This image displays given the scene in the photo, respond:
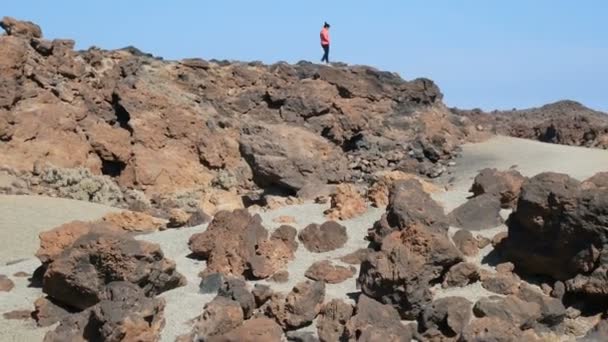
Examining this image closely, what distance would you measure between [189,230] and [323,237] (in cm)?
230

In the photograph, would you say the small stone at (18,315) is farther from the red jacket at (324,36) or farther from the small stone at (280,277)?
the red jacket at (324,36)

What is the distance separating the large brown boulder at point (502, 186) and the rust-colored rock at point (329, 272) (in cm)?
318

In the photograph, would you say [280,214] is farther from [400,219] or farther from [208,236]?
[400,219]

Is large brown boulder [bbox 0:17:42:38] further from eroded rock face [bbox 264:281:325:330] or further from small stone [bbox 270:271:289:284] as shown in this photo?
eroded rock face [bbox 264:281:325:330]

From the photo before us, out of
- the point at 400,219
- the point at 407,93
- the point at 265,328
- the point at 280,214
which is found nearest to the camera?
the point at 265,328

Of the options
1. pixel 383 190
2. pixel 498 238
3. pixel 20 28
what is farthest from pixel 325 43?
pixel 498 238

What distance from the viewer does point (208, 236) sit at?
1082 centimetres

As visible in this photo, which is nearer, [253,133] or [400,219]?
[400,219]

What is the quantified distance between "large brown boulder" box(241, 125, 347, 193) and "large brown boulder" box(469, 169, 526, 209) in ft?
20.6

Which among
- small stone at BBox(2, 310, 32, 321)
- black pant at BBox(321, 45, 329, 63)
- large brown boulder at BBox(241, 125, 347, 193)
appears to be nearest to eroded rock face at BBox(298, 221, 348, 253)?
small stone at BBox(2, 310, 32, 321)

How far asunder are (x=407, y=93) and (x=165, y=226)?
43.2 ft

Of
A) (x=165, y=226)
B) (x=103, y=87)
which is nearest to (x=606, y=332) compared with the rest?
(x=165, y=226)

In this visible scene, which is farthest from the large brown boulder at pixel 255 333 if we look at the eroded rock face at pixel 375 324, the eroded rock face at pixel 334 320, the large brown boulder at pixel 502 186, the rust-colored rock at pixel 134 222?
the rust-colored rock at pixel 134 222

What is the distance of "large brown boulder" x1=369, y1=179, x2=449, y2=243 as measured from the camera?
10.1m
